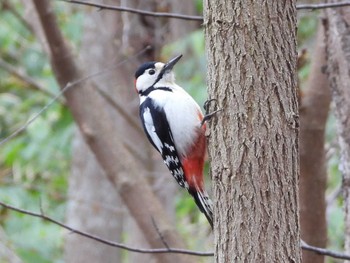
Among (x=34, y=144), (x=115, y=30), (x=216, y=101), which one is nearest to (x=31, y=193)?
(x=34, y=144)

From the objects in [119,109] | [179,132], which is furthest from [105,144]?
[179,132]

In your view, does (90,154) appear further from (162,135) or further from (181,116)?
(181,116)

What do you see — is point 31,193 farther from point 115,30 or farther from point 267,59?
point 267,59

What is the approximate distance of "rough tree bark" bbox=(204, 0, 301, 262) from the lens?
2408 mm

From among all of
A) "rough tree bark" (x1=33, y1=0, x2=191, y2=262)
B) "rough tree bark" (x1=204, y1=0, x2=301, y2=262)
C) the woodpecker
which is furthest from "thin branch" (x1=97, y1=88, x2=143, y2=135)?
"rough tree bark" (x1=204, y1=0, x2=301, y2=262)

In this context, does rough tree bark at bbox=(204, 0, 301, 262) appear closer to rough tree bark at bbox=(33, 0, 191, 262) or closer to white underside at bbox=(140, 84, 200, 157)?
white underside at bbox=(140, 84, 200, 157)

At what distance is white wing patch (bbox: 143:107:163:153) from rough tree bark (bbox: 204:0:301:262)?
106 centimetres

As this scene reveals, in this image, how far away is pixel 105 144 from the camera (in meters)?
4.61

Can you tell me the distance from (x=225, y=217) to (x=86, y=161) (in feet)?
12.4

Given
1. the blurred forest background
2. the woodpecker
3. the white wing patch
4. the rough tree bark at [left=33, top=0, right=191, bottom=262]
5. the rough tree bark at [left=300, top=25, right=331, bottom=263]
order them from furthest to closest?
the blurred forest background < the rough tree bark at [left=33, top=0, right=191, bottom=262] < the rough tree bark at [left=300, top=25, right=331, bottom=263] < the white wing patch < the woodpecker

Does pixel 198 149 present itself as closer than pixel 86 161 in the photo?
Yes

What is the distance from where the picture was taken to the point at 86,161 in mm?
6129

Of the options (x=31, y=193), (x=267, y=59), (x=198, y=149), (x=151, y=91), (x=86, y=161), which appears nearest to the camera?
(x=267, y=59)

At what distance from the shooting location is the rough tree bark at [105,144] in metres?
4.49
